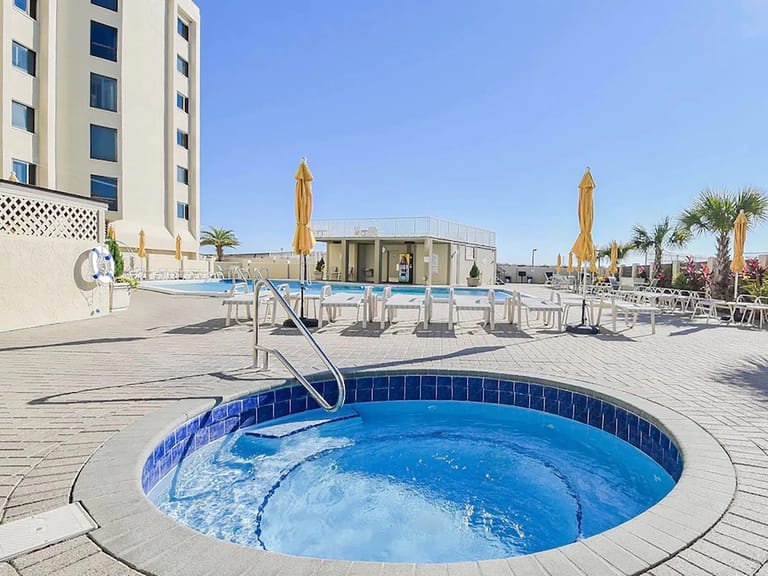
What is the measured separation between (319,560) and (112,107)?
84.0 ft

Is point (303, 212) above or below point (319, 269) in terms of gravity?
above

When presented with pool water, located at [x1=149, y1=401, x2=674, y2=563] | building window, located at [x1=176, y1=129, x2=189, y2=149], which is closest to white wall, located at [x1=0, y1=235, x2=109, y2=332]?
pool water, located at [x1=149, y1=401, x2=674, y2=563]

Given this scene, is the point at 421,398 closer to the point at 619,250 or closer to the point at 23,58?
the point at 23,58

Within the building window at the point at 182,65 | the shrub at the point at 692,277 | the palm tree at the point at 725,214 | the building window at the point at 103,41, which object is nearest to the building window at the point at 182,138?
the building window at the point at 182,65

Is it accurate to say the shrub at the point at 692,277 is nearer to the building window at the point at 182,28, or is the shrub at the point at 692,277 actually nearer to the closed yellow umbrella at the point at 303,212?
the closed yellow umbrella at the point at 303,212

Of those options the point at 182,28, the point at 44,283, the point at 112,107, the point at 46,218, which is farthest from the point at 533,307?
the point at 182,28

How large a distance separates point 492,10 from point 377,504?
12317mm

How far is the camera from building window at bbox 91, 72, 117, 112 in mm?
21062

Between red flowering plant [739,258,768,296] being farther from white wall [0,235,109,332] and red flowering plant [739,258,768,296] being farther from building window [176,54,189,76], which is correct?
building window [176,54,189,76]

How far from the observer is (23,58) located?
709 inches

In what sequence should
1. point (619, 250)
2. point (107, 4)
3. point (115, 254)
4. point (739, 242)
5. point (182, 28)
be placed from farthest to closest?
point (619, 250), point (182, 28), point (107, 4), point (115, 254), point (739, 242)

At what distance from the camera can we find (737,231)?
34.1ft

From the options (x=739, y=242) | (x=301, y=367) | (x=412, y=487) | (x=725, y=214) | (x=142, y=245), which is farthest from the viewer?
(x=142, y=245)

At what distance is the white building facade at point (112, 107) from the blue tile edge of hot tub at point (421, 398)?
1879 centimetres
